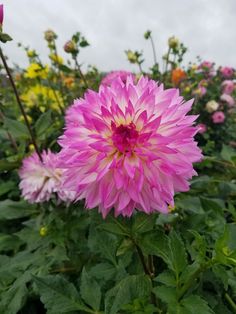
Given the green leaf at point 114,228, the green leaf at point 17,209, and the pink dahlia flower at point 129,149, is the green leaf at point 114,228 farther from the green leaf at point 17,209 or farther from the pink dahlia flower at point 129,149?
the green leaf at point 17,209

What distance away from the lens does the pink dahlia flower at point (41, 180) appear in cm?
126

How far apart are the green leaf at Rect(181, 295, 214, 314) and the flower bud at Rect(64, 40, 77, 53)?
134 cm

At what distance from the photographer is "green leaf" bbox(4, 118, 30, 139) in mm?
1436

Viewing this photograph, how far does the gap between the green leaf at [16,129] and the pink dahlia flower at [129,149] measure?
0.75 meters

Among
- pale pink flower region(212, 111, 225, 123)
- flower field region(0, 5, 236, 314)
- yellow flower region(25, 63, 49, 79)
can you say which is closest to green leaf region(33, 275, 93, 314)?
flower field region(0, 5, 236, 314)

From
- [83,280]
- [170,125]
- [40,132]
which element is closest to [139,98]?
[170,125]

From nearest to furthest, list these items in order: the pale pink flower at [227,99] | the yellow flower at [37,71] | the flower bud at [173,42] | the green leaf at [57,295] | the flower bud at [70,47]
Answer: the green leaf at [57,295] → the flower bud at [70,47] → the flower bud at [173,42] → the yellow flower at [37,71] → the pale pink flower at [227,99]

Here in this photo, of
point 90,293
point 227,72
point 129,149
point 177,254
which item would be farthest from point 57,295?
point 227,72

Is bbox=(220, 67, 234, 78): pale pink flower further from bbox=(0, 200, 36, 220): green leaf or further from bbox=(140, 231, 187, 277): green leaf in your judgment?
bbox=(140, 231, 187, 277): green leaf

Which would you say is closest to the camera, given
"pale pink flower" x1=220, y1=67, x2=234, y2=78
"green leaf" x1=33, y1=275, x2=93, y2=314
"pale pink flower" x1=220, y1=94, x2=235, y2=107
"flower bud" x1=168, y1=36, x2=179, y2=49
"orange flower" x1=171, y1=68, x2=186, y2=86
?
"green leaf" x1=33, y1=275, x2=93, y2=314

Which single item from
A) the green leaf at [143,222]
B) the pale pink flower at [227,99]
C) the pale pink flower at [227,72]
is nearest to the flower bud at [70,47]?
the green leaf at [143,222]

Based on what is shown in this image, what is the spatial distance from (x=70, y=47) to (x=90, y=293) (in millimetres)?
1205

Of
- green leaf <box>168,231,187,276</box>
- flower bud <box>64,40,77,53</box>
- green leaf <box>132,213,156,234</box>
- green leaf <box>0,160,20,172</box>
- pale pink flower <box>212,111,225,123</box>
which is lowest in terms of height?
green leaf <box>168,231,187,276</box>

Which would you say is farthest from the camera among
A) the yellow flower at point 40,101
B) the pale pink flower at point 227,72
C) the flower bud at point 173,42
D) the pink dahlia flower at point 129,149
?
the pale pink flower at point 227,72
